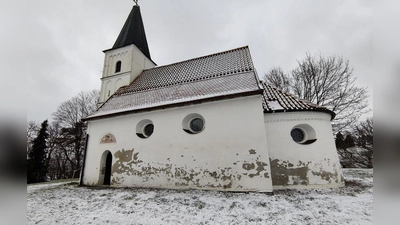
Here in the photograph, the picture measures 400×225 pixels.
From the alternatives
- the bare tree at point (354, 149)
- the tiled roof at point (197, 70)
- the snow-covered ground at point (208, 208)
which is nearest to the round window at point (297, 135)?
the snow-covered ground at point (208, 208)

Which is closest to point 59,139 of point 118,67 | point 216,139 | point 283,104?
point 118,67

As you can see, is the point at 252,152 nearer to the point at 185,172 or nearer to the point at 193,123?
the point at 185,172

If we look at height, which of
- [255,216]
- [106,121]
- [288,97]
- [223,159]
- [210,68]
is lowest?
[255,216]

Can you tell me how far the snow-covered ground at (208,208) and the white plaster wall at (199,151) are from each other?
714 millimetres

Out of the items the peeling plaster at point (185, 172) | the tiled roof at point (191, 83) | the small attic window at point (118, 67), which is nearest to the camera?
the peeling plaster at point (185, 172)

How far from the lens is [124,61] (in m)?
14.1

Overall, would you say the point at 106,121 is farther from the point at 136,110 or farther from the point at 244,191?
the point at 244,191

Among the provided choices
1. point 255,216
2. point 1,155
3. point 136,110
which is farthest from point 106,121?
point 1,155

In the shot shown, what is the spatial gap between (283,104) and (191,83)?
468cm

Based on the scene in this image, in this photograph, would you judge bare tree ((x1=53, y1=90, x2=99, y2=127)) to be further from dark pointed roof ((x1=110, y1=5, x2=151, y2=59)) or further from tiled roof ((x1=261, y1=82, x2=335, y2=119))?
tiled roof ((x1=261, y1=82, x2=335, y2=119))

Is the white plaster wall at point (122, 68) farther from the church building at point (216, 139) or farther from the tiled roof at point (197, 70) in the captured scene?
the church building at point (216, 139)

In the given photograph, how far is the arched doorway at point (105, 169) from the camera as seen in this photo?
9.42 m

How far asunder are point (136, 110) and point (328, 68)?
643 inches

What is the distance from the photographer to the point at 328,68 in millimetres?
16016
